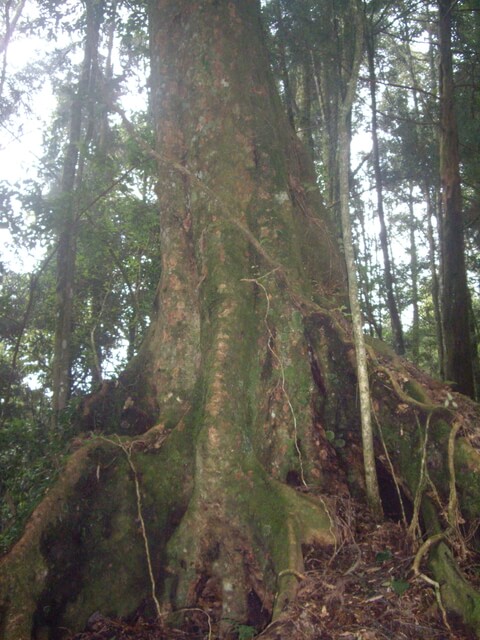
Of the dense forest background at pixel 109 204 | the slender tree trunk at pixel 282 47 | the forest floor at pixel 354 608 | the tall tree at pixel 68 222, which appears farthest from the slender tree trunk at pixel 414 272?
the forest floor at pixel 354 608

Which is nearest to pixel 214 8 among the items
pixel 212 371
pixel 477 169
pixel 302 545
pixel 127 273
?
pixel 212 371

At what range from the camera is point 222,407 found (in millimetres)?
3951

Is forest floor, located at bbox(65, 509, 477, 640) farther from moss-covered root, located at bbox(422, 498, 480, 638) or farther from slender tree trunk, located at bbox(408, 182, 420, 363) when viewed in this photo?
slender tree trunk, located at bbox(408, 182, 420, 363)

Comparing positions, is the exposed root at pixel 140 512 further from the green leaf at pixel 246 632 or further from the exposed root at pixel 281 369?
the exposed root at pixel 281 369

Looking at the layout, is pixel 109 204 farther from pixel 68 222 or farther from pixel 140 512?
pixel 140 512

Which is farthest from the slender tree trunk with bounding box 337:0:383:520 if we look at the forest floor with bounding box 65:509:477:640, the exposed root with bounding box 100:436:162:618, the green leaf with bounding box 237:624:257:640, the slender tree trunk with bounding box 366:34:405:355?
the slender tree trunk with bounding box 366:34:405:355

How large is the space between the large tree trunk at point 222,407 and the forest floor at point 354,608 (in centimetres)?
11

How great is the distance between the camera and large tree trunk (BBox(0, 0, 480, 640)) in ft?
11.8

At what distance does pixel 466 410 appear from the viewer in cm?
431

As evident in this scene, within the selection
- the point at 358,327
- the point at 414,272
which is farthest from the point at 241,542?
the point at 414,272

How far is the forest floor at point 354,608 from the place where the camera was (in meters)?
2.87

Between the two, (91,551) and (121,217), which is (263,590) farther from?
(121,217)

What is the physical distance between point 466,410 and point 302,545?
193 cm

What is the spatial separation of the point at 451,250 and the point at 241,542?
6117 millimetres
